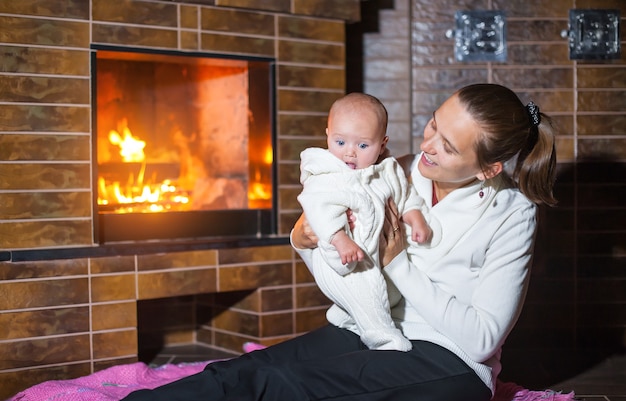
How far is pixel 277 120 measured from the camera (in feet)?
9.55

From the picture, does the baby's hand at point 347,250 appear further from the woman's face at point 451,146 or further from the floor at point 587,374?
the floor at point 587,374

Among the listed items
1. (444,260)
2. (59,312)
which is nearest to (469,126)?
(444,260)

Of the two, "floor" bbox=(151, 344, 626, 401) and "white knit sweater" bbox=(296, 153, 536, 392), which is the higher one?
"white knit sweater" bbox=(296, 153, 536, 392)

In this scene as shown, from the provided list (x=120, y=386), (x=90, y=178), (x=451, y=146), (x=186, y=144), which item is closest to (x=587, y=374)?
(x=451, y=146)

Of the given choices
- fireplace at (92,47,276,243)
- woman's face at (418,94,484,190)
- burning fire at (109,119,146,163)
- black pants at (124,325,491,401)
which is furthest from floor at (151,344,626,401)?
woman's face at (418,94,484,190)

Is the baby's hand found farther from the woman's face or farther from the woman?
the woman's face

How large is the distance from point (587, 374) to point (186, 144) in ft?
5.50

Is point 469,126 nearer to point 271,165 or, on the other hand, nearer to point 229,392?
point 229,392

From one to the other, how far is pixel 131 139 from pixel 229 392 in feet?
5.26

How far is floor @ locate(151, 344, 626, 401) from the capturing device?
2.46m

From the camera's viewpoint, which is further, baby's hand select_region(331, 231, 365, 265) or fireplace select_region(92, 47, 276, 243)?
fireplace select_region(92, 47, 276, 243)

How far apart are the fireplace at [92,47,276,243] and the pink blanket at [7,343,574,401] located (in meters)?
0.45

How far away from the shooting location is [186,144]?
121 inches

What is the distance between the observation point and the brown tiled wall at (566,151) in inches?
122
